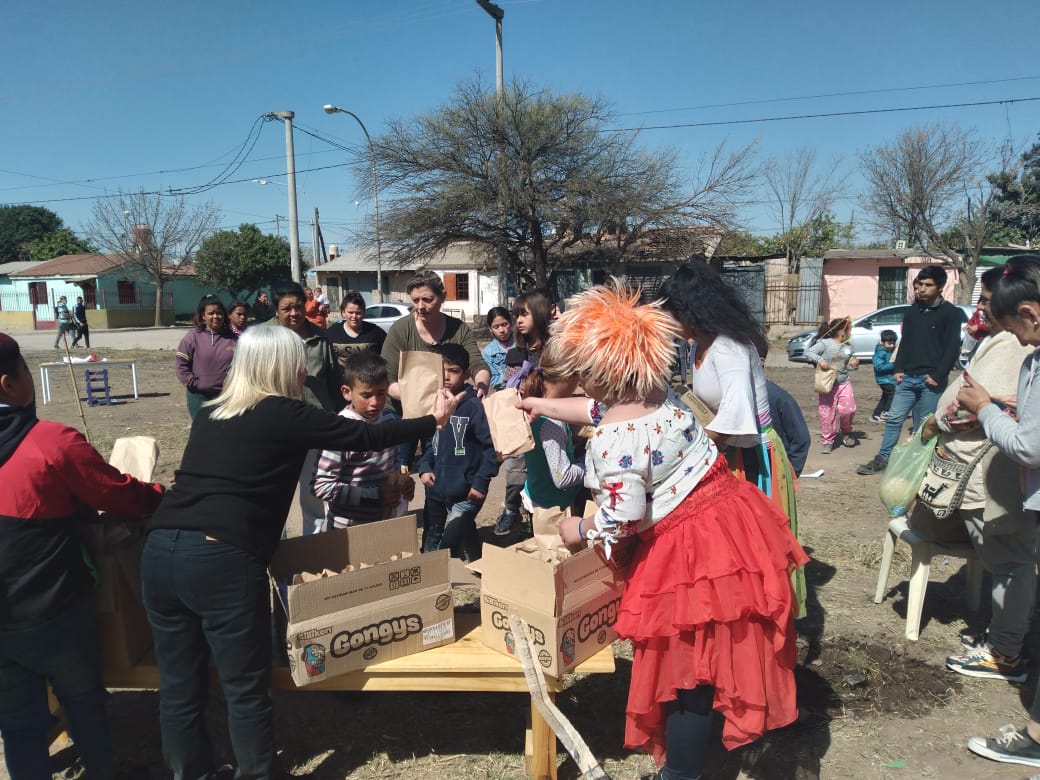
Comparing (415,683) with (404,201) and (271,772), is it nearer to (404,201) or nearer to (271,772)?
(271,772)

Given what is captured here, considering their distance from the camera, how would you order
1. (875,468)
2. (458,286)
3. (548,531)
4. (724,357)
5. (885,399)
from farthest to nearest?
(458,286)
(885,399)
(875,468)
(548,531)
(724,357)

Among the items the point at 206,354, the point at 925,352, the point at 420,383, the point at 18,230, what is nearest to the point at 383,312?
the point at 206,354

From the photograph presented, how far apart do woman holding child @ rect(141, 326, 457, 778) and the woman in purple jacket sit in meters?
3.93

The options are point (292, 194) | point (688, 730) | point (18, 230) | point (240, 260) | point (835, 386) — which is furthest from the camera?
point (18, 230)

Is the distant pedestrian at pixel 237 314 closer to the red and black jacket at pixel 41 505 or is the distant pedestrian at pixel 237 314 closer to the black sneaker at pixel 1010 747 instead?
the red and black jacket at pixel 41 505

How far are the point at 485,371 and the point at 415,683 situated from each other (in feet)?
6.70

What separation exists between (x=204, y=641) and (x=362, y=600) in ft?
1.85

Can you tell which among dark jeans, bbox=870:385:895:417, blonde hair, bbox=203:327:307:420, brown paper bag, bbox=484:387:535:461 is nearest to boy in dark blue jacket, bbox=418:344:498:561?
brown paper bag, bbox=484:387:535:461

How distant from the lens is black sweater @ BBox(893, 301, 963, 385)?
6.60m

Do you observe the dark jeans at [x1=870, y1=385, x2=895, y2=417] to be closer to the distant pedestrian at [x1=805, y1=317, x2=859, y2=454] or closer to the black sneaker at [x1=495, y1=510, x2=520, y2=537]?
the distant pedestrian at [x1=805, y1=317, x2=859, y2=454]

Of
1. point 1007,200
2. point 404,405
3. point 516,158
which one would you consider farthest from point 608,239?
point 404,405

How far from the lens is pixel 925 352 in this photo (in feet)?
21.8

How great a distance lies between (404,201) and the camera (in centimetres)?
2211

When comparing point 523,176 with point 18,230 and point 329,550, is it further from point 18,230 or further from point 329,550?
point 18,230
